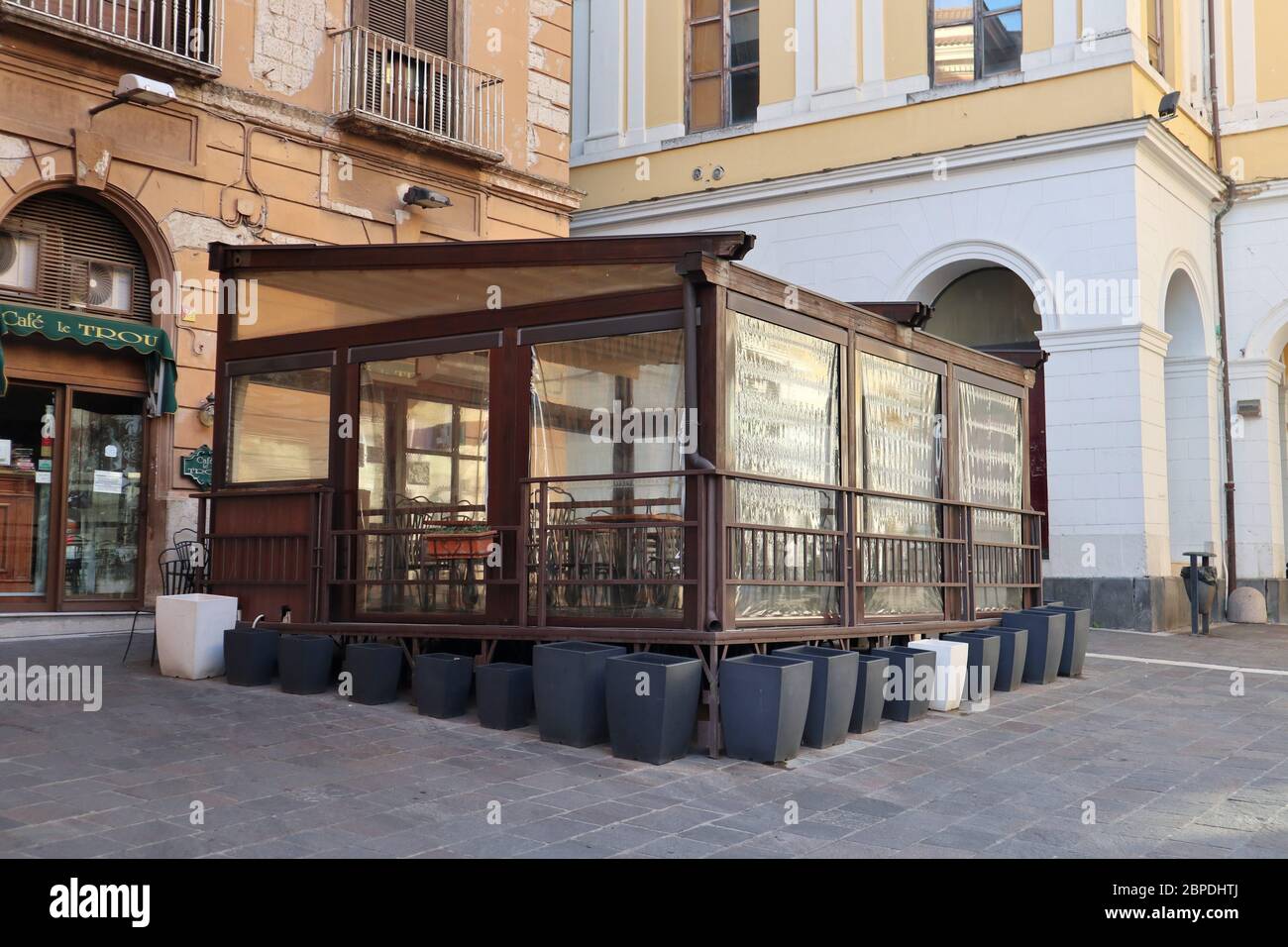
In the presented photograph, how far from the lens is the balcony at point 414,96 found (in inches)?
591

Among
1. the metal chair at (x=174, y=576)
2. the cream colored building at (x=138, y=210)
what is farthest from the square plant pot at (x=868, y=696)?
the metal chair at (x=174, y=576)

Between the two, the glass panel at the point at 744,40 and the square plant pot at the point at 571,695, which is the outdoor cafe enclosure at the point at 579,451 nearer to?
the square plant pot at the point at 571,695

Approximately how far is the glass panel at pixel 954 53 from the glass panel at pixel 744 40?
10.7 ft

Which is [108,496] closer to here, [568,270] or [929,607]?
[568,270]

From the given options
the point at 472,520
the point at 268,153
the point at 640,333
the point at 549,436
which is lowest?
the point at 472,520

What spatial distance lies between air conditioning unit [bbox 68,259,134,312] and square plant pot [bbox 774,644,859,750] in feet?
29.9

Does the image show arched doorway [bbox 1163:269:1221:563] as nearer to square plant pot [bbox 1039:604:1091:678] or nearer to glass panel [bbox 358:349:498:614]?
square plant pot [bbox 1039:604:1091:678]

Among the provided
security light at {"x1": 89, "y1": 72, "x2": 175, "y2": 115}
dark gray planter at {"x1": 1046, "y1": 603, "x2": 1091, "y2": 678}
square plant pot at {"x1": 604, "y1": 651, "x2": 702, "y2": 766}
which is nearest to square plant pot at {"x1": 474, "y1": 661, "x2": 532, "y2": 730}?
square plant pot at {"x1": 604, "y1": 651, "x2": 702, "y2": 766}

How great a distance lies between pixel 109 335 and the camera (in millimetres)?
12383

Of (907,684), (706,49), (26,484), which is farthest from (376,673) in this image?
(706,49)

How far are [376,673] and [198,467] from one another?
589cm

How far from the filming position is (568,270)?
809 cm

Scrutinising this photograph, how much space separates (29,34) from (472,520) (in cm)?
746
